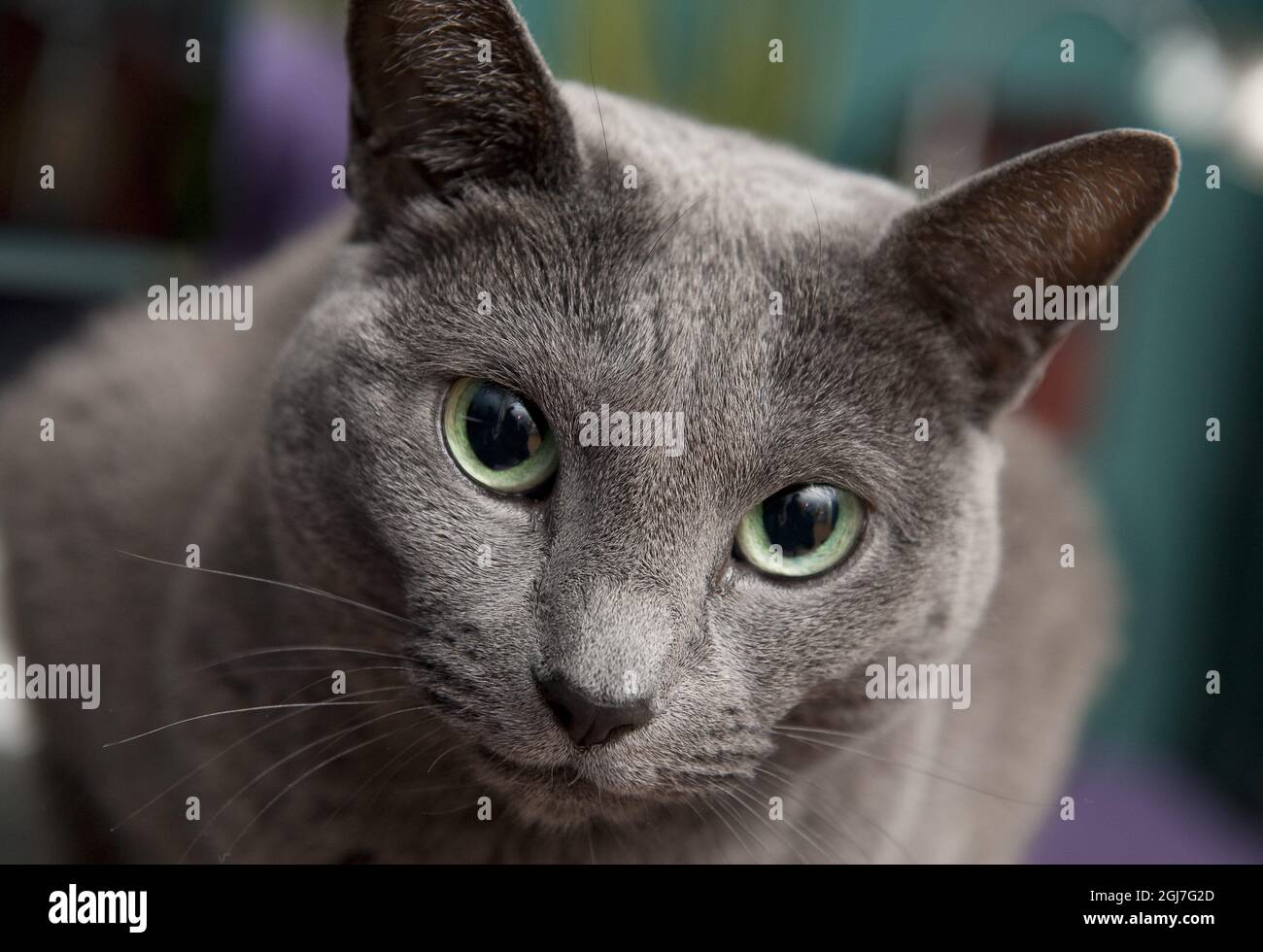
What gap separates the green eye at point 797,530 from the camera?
0.71 m

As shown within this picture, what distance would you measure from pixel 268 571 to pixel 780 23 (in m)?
1.36

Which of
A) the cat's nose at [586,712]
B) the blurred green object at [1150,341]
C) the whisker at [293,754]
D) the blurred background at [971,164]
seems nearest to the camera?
the cat's nose at [586,712]

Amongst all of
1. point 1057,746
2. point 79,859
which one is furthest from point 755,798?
point 1057,746

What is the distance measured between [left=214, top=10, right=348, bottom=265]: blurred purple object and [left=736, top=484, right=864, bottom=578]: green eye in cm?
105

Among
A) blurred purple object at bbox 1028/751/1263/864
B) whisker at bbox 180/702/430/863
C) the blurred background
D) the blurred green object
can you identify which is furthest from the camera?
the blurred green object

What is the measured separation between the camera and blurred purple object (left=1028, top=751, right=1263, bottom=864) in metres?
1.50

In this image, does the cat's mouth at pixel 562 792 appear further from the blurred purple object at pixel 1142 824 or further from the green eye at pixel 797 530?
the blurred purple object at pixel 1142 824

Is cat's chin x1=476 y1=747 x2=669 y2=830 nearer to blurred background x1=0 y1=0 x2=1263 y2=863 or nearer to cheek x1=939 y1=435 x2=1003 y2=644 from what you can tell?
cheek x1=939 y1=435 x2=1003 y2=644

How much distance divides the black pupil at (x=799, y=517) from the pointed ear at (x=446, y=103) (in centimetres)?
26

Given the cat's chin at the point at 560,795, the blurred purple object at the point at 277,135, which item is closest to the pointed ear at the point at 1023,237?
the cat's chin at the point at 560,795

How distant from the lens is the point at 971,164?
1302 mm

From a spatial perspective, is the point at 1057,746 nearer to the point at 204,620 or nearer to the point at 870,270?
the point at 870,270

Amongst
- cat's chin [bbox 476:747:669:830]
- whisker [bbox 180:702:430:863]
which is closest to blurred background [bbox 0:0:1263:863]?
whisker [bbox 180:702:430:863]

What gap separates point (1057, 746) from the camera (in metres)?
1.37
